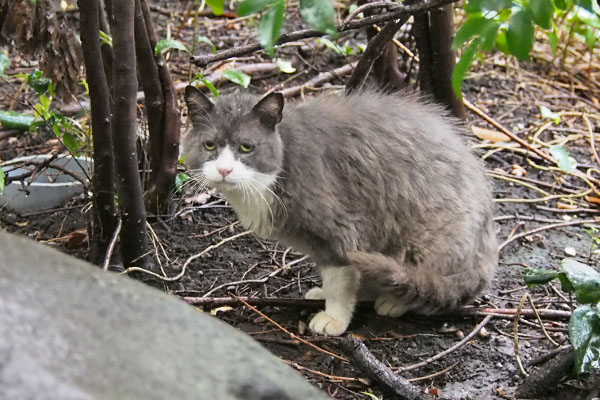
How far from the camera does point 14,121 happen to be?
3.45m

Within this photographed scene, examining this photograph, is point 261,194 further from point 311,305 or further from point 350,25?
point 350,25

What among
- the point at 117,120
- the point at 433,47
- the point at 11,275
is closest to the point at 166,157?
the point at 117,120

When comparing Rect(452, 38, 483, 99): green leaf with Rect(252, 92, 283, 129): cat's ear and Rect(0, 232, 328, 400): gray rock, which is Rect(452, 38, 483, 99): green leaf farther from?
Rect(0, 232, 328, 400): gray rock

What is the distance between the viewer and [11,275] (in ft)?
4.44

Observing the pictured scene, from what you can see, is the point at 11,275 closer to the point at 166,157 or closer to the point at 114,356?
the point at 114,356

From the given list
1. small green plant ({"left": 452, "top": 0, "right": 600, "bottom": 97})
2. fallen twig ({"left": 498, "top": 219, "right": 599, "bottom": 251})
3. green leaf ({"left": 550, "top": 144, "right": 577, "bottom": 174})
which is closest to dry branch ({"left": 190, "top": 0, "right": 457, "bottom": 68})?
small green plant ({"left": 452, "top": 0, "right": 600, "bottom": 97})

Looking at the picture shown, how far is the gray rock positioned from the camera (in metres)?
1.18

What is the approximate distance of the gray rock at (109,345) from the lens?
1181mm

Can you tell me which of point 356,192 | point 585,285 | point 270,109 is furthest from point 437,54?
point 585,285

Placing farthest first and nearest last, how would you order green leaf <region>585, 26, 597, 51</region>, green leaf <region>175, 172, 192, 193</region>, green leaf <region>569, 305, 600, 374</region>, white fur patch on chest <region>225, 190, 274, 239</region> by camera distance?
green leaf <region>585, 26, 597, 51</region>
green leaf <region>175, 172, 192, 193</region>
white fur patch on chest <region>225, 190, 274, 239</region>
green leaf <region>569, 305, 600, 374</region>

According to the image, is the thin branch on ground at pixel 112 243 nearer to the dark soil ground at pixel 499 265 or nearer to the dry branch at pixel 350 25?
the dark soil ground at pixel 499 265

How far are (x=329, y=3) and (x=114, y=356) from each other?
79 cm

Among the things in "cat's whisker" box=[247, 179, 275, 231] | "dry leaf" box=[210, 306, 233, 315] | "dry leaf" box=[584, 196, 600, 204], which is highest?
"cat's whisker" box=[247, 179, 275, 231]

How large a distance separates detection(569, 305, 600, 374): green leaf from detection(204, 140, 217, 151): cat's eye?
4.83ft
